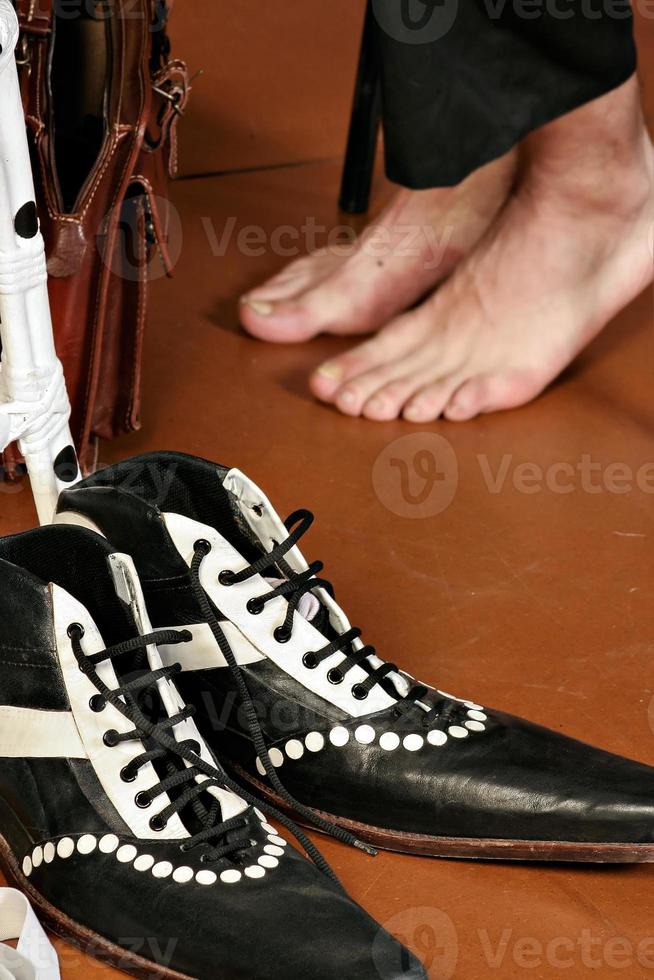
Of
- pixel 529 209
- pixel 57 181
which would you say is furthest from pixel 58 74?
pixel 529 209

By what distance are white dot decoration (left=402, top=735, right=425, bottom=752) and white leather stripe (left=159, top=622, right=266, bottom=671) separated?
106mm

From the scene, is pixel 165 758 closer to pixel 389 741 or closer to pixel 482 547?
pixel 389 741

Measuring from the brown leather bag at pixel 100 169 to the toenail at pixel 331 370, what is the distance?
9.5 inches

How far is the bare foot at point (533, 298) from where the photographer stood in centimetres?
127

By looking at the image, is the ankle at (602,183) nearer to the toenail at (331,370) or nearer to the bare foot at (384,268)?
the bare foot at (384,268)

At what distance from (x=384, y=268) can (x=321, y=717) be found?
0.74 meters

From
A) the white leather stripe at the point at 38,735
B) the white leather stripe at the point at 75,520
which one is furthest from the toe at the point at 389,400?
the white leather stripe at the point at 38,735

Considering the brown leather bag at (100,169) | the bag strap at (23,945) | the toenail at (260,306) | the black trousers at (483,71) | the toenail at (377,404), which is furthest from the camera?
the toenail at (260,306)

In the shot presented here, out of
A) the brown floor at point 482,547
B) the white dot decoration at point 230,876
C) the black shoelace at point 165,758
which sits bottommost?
the brown floor at point 482,547

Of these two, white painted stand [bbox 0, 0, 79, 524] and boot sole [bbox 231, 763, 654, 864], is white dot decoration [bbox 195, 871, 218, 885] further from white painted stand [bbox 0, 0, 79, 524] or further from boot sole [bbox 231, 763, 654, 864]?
white painted stand [bbox 0, 0, 79, 524]

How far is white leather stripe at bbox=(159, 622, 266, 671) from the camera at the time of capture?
30.8 inches

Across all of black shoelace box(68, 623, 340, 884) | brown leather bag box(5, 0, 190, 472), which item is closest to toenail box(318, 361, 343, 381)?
brown leather bag box(5, 0, 190, 472)

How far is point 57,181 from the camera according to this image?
97 centimetres

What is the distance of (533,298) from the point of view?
129cm
